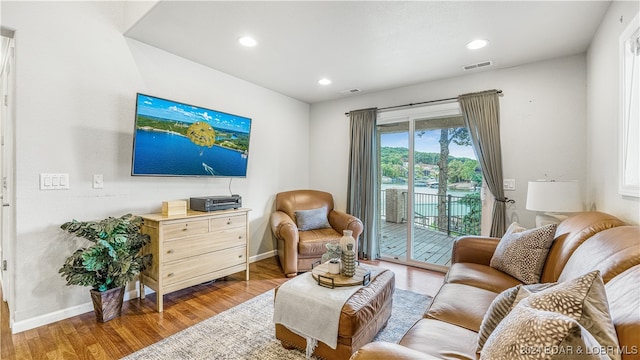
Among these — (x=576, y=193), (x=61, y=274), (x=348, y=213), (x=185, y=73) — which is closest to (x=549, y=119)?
(x=576, y=193)

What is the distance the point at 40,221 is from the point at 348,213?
3361 mm

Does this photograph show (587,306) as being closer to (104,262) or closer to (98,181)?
(104,262)

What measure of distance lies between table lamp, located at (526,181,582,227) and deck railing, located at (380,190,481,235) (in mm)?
965

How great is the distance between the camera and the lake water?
8.34ft

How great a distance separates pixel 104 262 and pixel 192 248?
0.68 meters

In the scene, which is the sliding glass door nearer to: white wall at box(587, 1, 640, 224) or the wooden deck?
the wooden deck

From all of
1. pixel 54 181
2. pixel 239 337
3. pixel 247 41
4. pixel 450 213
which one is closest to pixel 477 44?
pixel 450 213

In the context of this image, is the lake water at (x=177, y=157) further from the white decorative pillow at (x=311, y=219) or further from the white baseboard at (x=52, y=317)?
the white baseboard at (x=52, y=317)

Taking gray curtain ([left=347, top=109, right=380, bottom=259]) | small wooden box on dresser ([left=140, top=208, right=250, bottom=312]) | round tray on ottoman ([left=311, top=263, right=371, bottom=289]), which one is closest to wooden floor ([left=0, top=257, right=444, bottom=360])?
small wooden box on dresser ([left=140, top=208, right=250, bottom=312])

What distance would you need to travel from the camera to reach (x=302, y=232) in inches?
145

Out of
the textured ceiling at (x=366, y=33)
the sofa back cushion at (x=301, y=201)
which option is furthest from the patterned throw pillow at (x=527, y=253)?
the sofa back cushion at (x=301, y=201)

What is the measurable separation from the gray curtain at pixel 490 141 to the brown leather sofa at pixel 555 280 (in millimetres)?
1127

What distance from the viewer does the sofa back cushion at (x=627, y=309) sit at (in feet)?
2.52

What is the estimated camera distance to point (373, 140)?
4016mm
